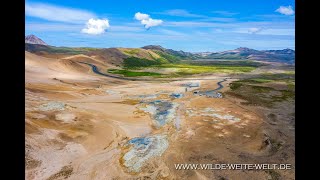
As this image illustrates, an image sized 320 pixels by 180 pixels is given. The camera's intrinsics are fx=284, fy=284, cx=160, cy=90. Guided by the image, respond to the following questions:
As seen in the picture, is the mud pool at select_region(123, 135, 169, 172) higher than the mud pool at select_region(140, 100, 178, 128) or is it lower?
lower

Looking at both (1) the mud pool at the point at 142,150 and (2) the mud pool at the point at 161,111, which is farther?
(2) the mud pool at the point at 161,111

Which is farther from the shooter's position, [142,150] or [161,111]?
[161,111]

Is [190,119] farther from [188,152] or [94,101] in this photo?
[94,101]

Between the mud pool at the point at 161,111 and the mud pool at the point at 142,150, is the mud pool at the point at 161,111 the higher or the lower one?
the higher one

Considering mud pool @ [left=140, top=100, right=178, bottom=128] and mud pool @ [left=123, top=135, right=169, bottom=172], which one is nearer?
mud pool @ [left=123, top=135, right=169, bottom=172]

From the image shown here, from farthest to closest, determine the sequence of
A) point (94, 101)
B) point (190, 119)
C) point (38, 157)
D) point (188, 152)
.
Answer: point (94, 101)
point (190, 119)
point (188, 152)
point (38, 157)

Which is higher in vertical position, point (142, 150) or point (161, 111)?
point (161, 111)
